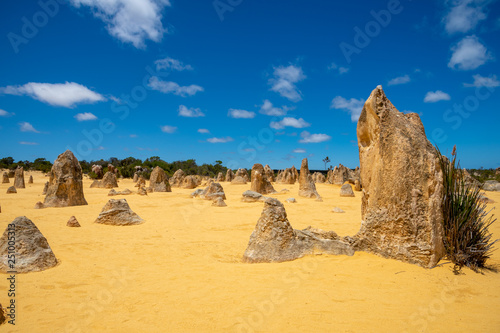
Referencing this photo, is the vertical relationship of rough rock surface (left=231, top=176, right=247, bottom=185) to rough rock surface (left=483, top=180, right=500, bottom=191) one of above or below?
above

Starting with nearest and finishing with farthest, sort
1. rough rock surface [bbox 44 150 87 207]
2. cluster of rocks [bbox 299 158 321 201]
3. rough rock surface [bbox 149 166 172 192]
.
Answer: rough rock surface [bbox 44 150 87 207] → cluster of rocks [bbox 299 158 321 201] → rough rock surface [bbox 149 166 172 192]

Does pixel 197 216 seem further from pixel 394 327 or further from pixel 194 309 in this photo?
pixel 394 327

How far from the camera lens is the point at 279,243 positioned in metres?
4.83

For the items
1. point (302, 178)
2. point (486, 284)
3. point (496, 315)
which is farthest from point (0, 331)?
point (302, 178)

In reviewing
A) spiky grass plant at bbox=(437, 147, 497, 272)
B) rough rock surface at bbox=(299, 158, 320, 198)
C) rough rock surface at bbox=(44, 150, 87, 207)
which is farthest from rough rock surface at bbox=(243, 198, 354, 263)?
rough rock surface at bbox=(299, 158, 320, 198)

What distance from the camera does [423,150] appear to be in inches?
180

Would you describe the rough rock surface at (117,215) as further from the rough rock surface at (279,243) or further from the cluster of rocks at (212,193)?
the cluster of rocks at (212,193)

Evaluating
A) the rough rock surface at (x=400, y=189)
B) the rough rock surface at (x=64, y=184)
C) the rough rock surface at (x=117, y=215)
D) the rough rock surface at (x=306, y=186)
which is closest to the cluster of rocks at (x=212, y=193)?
the rough rock surface at (x=306, y=186)

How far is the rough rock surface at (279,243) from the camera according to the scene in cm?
477

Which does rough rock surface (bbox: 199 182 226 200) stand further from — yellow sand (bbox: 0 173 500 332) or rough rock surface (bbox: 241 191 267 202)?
yellow sand (bbox: 0 173 500 332)

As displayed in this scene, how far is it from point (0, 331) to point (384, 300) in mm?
4212

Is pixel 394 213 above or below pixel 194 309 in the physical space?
above

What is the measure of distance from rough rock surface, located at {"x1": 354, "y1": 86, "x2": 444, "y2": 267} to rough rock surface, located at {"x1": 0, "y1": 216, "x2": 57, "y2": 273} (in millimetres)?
5564

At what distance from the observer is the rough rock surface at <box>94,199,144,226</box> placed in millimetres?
8336
